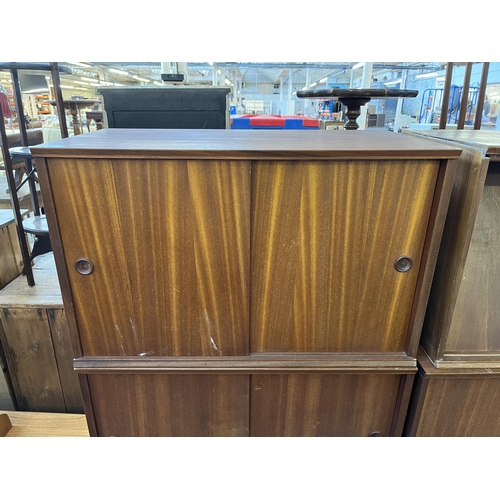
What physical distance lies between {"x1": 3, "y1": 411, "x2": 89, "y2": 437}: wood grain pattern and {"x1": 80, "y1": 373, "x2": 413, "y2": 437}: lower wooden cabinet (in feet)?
1.14

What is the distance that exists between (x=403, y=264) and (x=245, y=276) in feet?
1.02

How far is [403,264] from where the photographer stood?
0.73m

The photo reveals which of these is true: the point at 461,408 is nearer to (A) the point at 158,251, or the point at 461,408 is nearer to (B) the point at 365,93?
(A) the point at 158,251

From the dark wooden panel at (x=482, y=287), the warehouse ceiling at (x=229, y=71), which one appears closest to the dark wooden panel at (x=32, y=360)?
the dark wooden panel at (x=482, y=287)

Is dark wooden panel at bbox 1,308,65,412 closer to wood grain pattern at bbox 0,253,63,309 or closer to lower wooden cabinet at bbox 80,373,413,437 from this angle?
wood grain pattern at bbox 0,253,63,309

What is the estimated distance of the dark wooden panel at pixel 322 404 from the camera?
84 cm

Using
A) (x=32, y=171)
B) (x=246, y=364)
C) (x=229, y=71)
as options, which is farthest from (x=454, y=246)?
(x=229, y=71)

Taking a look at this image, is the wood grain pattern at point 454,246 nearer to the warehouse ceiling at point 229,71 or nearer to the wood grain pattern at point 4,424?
the wood grain pattern at point 4,424

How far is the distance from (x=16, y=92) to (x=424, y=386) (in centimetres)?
165

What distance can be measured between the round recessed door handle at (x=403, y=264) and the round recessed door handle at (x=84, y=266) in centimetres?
59

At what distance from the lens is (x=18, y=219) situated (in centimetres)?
124
